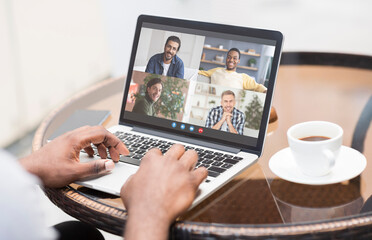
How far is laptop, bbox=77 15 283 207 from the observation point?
2.95 feet

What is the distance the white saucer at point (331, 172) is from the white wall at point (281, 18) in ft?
7.23

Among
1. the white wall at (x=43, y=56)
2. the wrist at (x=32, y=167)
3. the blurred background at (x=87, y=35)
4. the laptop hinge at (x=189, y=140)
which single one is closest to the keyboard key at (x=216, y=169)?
the laptop hinge at (x=189, y=140)

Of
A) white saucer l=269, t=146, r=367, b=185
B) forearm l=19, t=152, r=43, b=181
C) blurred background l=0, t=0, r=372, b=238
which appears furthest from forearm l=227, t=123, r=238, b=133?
blurred background l=0, t=0, r=372, b=238

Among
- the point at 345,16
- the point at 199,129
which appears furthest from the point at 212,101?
the point at 345,16

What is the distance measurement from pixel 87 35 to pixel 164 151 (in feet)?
8.00

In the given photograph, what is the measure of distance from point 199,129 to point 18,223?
1.84 ft

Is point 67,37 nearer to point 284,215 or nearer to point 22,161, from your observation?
point 22,161

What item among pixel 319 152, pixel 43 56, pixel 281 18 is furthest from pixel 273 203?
pixel 281 18

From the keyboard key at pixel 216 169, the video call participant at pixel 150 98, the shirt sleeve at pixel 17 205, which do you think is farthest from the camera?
the video call participant at pixel 150 98

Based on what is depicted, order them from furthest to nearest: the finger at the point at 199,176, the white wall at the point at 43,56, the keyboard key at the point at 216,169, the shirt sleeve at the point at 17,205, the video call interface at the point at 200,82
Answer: the white wall at the point at 43,56, the video call interface at the point at 200,82, the keyboard key at the point at 216,169, the finger at the point at 199,176, the shirt sleeve at the point at 17,205

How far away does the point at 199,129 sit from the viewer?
37.9 inches

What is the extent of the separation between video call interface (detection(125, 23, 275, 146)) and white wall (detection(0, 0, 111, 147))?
1637 millimetres

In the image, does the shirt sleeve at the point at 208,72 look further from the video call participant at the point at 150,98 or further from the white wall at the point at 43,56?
the white wall at the point at 43,56

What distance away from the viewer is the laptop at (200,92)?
90 cm
